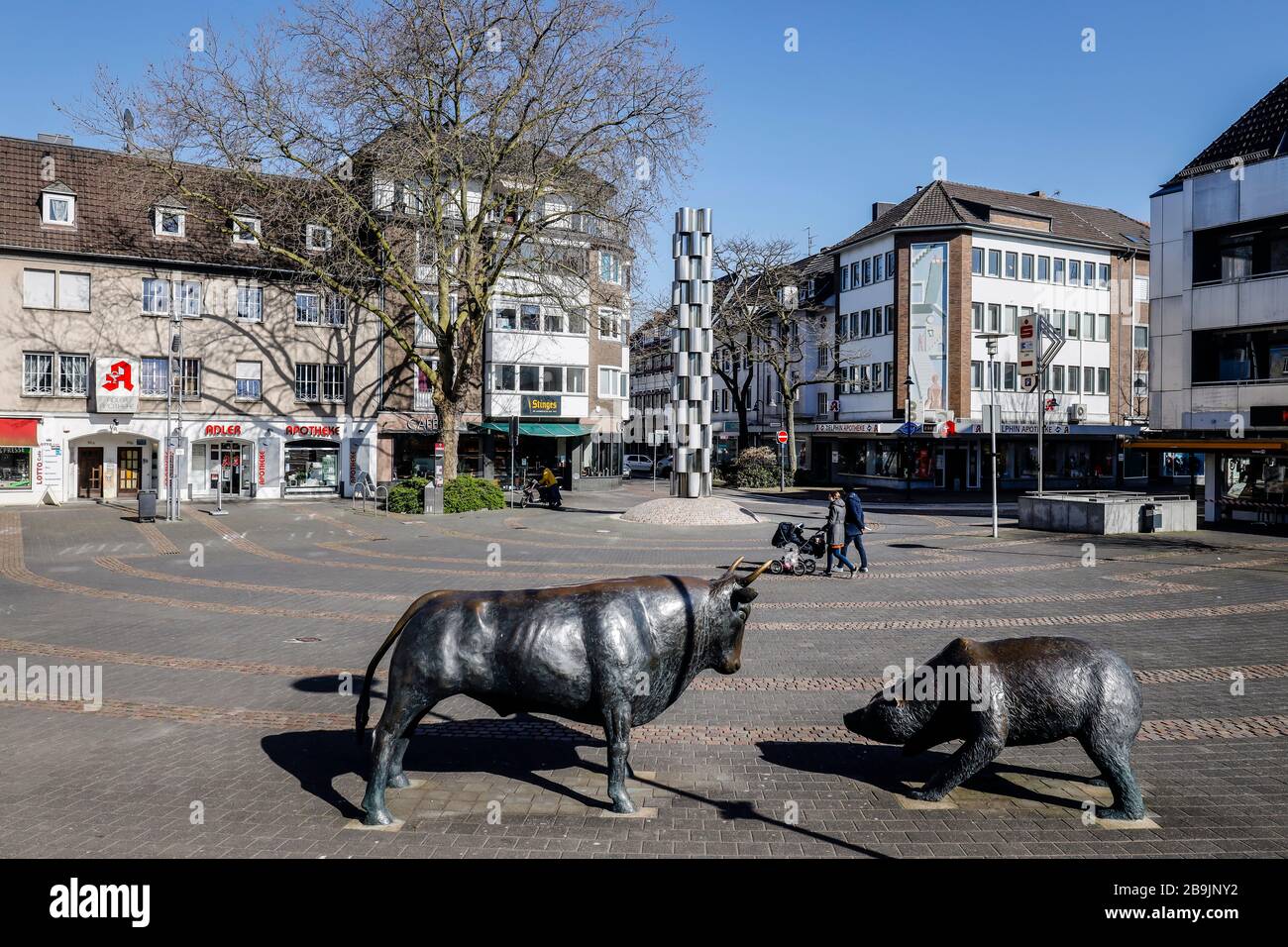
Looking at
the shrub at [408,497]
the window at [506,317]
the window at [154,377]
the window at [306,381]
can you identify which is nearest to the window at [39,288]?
the window at [154,377]

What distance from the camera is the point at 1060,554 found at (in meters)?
21.2

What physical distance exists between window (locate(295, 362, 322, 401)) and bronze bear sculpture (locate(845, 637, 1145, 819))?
130 feet

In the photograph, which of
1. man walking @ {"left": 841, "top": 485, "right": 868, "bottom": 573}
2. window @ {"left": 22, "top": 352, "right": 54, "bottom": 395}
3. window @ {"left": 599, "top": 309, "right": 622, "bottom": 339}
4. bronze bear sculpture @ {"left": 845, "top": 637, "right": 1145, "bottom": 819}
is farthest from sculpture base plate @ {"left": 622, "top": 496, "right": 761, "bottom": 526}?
window @ {"left": 22, "top": 352, "right": 54, "bottom": 395}

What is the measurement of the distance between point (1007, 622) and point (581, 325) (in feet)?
120

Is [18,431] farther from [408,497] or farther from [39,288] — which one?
[408,497]

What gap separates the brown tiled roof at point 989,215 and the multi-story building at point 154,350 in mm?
33065

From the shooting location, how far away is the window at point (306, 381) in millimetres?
41312

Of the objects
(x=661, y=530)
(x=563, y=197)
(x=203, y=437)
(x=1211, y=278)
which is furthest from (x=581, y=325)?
(x=1211, y=278)

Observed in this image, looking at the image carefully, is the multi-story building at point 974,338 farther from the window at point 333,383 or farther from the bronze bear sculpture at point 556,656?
the bronze bear sculpture at point 556,656

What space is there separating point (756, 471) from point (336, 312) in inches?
961

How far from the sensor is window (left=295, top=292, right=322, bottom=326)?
4130 cm

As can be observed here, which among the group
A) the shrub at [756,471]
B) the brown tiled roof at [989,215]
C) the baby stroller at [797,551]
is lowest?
the baby stroller at [797,551]

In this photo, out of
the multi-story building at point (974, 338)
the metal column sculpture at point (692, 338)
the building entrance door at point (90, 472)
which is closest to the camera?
the metal column sculpture at point (692, 338)

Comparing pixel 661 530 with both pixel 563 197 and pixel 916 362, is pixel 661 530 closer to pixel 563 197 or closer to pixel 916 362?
pixel 563 197
